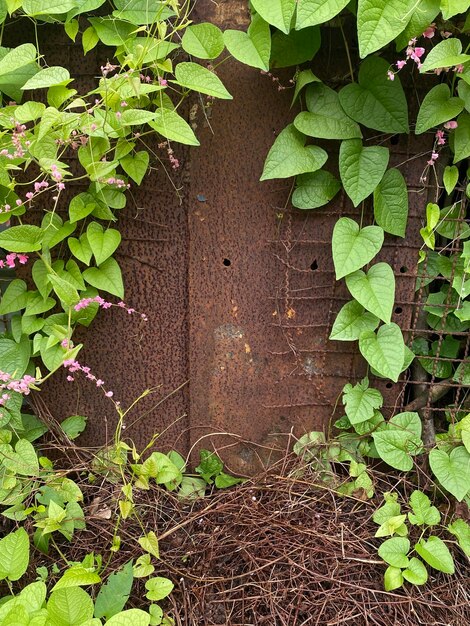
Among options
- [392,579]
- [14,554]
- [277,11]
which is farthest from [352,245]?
[14,554]

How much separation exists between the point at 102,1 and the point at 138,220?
0.47m

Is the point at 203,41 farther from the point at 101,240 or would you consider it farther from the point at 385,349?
the point at 385,349

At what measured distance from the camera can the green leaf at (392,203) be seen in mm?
1261

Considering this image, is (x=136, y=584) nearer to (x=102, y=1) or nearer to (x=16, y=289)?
(x=16, y=289)

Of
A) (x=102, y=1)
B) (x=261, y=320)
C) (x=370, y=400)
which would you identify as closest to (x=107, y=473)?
(x=261, y=320)

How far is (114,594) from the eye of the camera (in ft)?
3.77

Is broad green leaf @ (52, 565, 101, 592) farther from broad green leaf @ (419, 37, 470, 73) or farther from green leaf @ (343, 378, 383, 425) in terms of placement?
broad green leaf @ (419, 37, 470, 73)

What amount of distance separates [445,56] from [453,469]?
866 mm

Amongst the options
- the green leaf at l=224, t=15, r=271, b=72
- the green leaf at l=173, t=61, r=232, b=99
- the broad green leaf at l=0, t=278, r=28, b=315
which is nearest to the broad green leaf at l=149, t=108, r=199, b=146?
the green leaf at l=173, t=61, r=232, b=99

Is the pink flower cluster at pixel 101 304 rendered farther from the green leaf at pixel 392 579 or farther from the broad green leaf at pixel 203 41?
the green leaf at pixel 392 579

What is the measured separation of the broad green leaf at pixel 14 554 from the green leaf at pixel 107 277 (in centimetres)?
54

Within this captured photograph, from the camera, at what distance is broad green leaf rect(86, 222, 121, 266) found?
4.18ft

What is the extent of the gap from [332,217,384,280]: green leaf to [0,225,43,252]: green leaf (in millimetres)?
658

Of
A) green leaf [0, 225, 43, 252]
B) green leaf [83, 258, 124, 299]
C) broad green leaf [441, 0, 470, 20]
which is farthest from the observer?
green leaf [83, 258, 124, 299]
